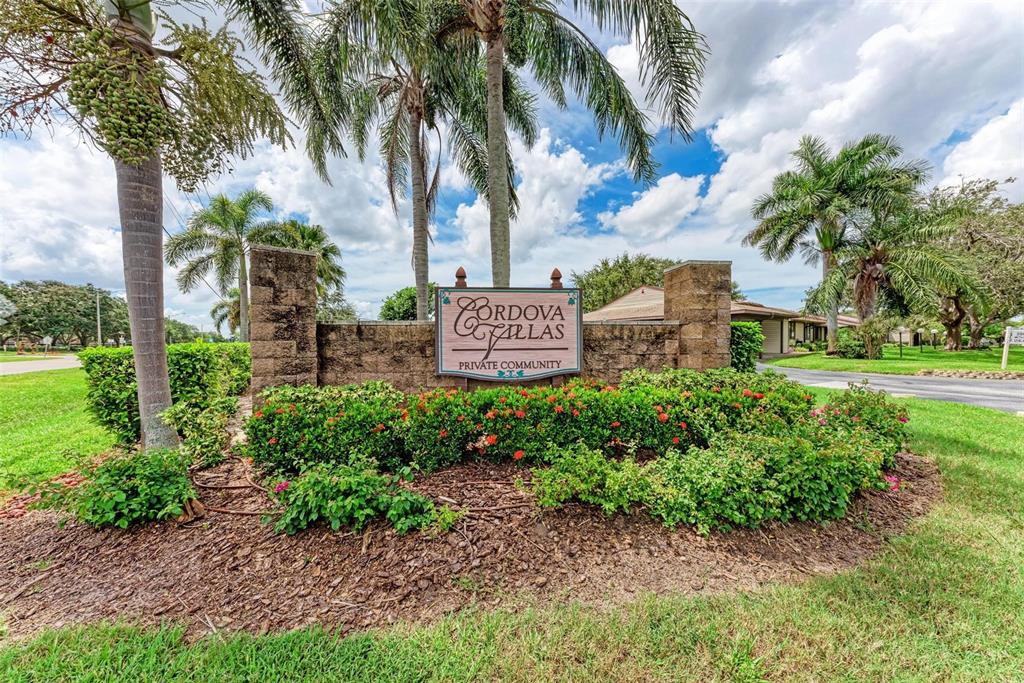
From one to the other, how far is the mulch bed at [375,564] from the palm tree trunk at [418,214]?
6672 millimetres

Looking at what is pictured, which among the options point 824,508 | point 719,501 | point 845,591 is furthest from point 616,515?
point 824,508

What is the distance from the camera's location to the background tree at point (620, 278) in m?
28.0

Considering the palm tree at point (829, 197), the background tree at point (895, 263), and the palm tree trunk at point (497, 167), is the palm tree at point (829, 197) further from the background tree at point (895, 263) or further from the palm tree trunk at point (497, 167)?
the palm tree trunk at point (497, 167)

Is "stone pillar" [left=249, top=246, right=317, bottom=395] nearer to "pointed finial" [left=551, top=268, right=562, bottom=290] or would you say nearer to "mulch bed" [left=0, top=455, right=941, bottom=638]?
"mulch bed" [left=0, top=455, right=941, bottom=638]

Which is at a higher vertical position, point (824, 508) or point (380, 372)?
point (380, 372)

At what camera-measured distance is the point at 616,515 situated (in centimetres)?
275

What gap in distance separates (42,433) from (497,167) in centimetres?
808

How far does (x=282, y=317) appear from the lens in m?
4.24

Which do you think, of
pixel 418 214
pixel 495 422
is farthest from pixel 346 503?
pixel 418 214

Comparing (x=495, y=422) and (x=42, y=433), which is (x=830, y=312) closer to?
(x=495, y=422)

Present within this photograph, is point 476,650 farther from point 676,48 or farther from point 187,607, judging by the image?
point 676,48

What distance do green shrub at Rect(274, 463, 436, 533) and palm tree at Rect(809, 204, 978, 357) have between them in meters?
20.0

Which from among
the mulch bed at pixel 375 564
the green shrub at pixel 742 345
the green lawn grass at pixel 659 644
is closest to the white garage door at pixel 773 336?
the green shrub at pixel 742 345

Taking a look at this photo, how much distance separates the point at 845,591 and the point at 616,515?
1.32m
